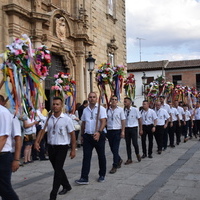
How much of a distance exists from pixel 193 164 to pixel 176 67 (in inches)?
1513

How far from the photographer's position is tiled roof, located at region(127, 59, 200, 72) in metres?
45.0

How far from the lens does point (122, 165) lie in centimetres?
848

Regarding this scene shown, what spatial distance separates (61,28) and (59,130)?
11.2m

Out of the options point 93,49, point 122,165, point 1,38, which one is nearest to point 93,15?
point 93,49

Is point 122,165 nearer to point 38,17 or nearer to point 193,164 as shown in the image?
point 193,164

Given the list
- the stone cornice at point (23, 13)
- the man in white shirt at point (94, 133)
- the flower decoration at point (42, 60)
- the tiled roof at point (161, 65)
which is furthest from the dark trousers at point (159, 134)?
the tiled roof at point (161, 65)

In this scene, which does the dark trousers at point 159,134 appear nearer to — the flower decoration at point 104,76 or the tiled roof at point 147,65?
the flower decoration at point 104,76

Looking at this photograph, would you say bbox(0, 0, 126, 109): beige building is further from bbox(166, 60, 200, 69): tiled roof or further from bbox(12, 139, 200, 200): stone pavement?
bbox(166, 60, 200, 69): tiled roof

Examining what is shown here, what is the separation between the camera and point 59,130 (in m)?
5.43

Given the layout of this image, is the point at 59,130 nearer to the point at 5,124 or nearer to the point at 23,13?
the point at 5,124

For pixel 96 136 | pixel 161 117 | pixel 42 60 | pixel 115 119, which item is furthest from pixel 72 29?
pixel 96 136

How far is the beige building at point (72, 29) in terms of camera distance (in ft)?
→ 41.0

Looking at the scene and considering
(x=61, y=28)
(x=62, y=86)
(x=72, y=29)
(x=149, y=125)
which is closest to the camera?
(x=149, y=125)

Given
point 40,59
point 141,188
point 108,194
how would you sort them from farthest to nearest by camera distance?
point 40,59, point 141,188, point 108,194
